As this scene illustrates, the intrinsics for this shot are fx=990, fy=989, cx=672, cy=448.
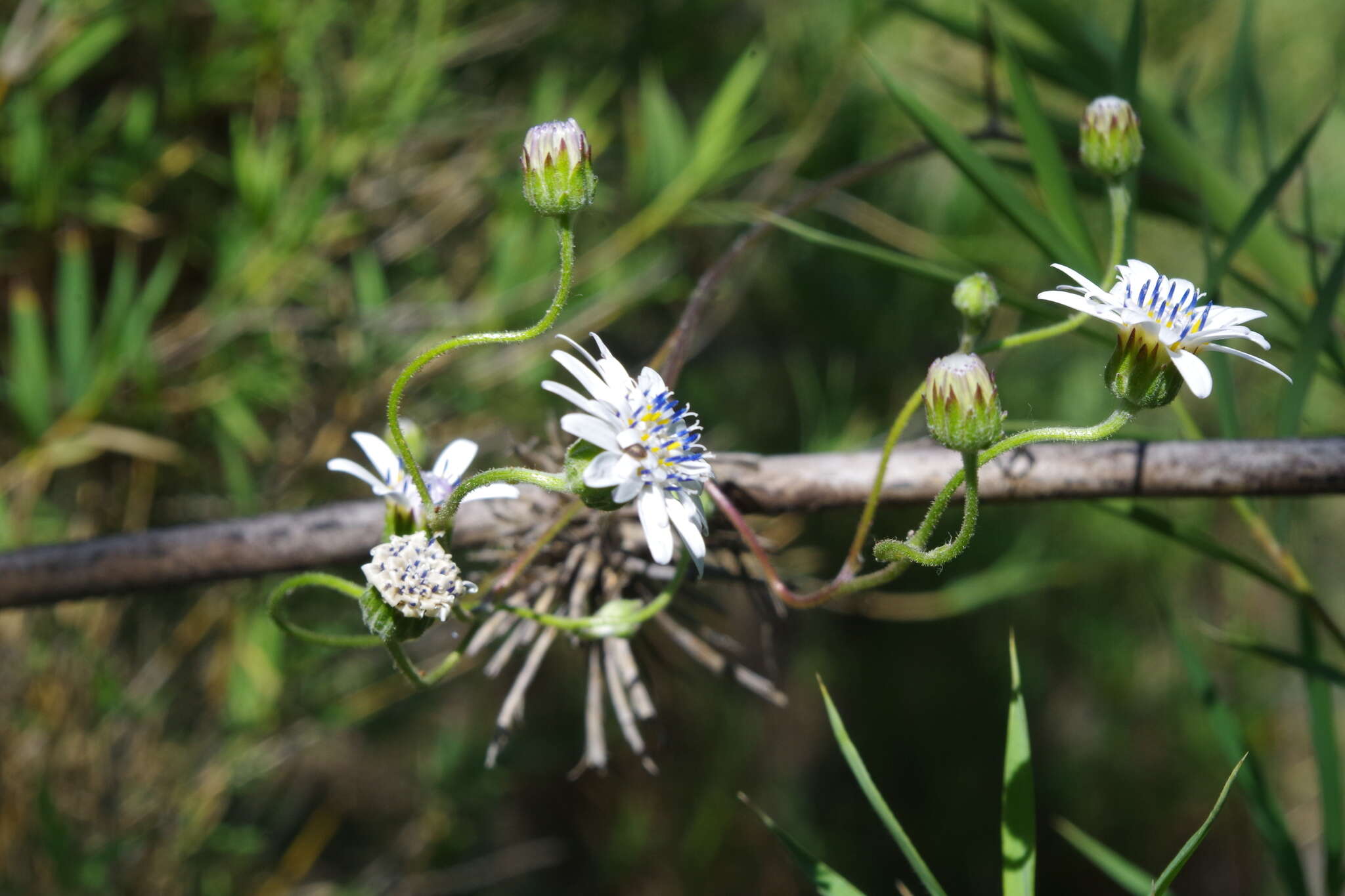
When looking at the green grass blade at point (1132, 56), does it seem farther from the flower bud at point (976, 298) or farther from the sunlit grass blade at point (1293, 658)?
the sunlit grass blade at point (1293, 658)

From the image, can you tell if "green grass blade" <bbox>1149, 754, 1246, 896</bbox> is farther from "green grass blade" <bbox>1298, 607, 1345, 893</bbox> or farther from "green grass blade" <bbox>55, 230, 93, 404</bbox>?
"green grass blade" <bbox>55, 230, 93, 404</bbox>

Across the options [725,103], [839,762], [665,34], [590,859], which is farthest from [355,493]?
[839,762]

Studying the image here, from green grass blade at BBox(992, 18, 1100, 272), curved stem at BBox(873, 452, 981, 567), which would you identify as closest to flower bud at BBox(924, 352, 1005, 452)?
curved stem at BBox(873, 452, 981, 567)

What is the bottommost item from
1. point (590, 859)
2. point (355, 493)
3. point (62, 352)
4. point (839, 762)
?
point (590, 859)

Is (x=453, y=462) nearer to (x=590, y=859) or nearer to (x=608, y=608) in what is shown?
(x=608, y=608)

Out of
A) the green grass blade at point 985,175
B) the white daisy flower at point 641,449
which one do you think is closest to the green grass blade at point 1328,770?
the green grass blade at point 985,175
